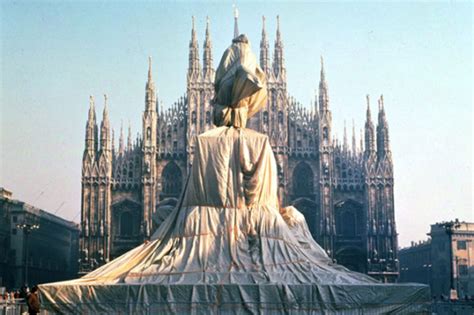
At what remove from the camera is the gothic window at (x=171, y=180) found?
5788cm

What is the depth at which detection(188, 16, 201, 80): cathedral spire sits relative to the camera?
194 ft

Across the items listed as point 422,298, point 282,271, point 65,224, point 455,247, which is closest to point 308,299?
point 282,271

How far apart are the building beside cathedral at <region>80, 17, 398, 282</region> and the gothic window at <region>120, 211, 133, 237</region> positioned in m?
0.08

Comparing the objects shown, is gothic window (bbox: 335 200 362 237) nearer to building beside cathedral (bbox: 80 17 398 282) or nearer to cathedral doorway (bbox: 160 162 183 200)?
building beside cathedral (bbox: 80 17 398 282)

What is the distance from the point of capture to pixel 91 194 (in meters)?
57.1

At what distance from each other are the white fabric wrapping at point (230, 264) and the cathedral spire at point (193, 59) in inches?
1666

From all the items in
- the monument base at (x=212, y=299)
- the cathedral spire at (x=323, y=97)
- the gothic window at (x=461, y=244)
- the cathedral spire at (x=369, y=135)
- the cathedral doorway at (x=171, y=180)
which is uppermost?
the cathedral spire at (x=323, y=97)

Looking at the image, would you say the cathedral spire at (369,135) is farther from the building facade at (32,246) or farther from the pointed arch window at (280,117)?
the building facade at (32,246)

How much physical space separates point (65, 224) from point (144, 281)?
239 feet

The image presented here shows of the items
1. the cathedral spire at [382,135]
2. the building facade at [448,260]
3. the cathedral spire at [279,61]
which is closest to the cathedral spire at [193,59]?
the cathedral spire at [279,61]

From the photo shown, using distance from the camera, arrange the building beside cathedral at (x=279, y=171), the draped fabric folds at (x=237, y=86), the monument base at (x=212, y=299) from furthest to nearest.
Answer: the building beside cathedral at (x=279, y=171), the draped fabric folds at (x=237, y=86), the monument base at (x=212, y=299)

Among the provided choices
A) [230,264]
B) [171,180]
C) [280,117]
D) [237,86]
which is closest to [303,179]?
[280,117]

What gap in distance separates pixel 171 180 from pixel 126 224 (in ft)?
15.8

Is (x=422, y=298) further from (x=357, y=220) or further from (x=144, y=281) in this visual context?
(x=357, y=220)
